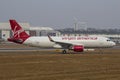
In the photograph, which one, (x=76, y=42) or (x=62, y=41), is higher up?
(x=62, y=41)

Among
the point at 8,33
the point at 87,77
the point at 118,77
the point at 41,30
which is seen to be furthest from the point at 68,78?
the point at 41,30

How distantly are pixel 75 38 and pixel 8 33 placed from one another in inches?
4332

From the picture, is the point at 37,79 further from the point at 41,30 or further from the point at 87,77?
the point at 41,30

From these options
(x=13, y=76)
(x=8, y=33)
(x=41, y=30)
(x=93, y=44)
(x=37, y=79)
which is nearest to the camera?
(x=37, y=79)

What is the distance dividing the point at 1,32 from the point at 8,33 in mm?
4416

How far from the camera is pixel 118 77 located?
23.0 m

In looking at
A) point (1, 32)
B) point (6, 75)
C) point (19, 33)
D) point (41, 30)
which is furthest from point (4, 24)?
point (6, 75)

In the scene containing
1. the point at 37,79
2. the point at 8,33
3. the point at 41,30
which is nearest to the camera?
the point at 37,79

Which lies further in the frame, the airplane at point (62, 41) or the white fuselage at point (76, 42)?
the white fuselage at point (76, 42)

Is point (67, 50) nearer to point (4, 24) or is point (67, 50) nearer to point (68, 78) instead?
point (68, 78)

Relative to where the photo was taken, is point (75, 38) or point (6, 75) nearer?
point (6, 75)

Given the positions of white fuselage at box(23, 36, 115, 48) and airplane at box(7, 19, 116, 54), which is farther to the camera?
white fuselage at box(23, 36, 115, 48)

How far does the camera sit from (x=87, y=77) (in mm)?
23094

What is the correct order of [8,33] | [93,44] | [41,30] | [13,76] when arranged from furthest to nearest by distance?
1. [41,30]
2. [8,33]
3. [93,44]
4. [13,76]
